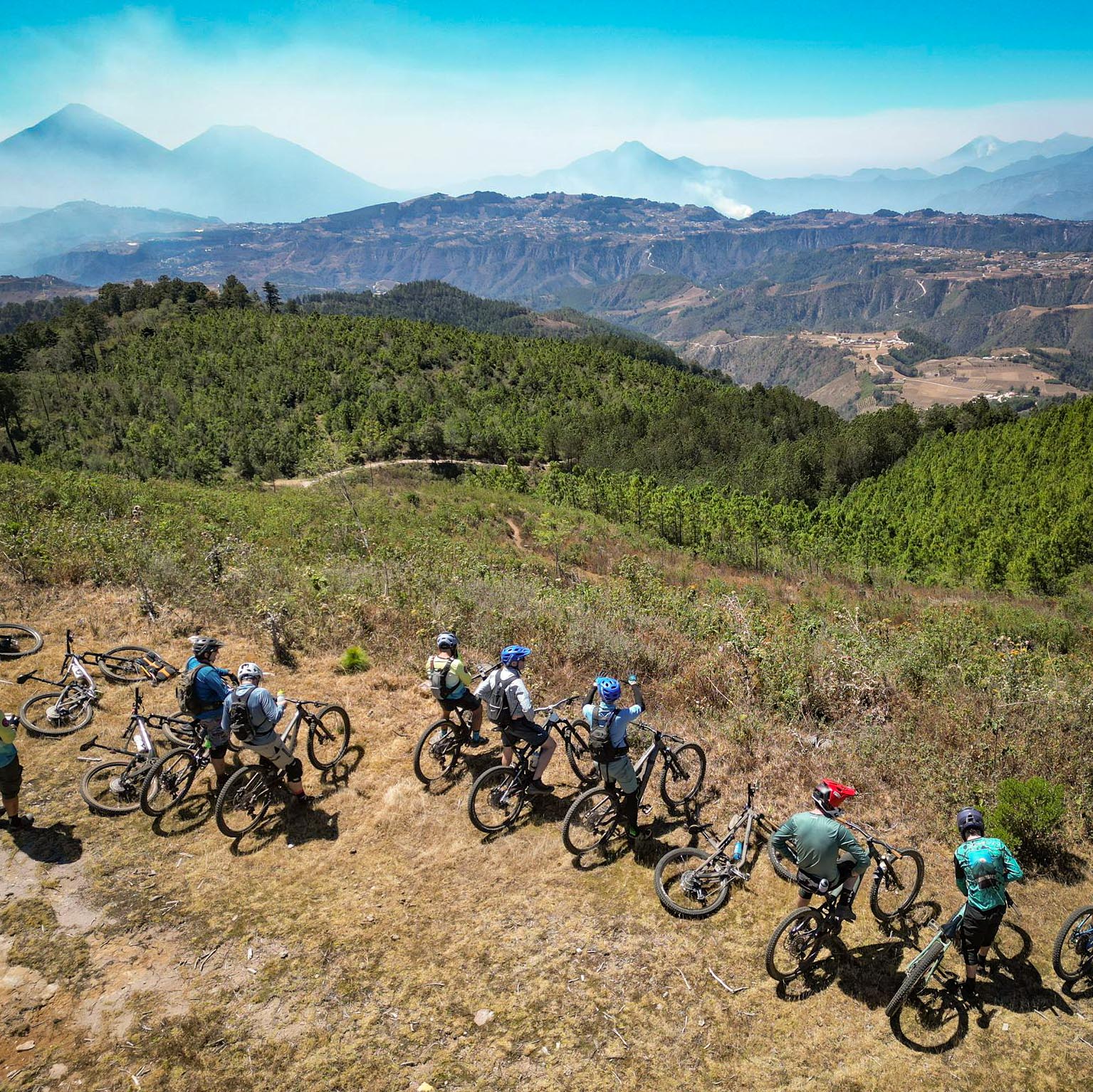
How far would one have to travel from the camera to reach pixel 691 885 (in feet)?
22.6

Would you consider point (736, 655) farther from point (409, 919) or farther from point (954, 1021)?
point (409, 919)

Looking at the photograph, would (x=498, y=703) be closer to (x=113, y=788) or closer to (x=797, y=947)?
(x=797, y=947)

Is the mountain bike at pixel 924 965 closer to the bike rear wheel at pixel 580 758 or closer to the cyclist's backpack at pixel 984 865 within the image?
the cyclist's backpack at pixel 984 865

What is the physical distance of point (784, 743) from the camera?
9.53 metres

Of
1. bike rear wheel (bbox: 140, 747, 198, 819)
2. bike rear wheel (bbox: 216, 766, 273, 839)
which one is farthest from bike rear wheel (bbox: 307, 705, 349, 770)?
bike rear wheel (bbox: 140, 747, 198, 819)

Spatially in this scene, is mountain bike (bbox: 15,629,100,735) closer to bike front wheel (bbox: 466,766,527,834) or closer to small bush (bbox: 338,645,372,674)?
small bush (bbox: 338,645,372,674)

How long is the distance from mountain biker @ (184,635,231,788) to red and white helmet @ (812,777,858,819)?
7.16 m

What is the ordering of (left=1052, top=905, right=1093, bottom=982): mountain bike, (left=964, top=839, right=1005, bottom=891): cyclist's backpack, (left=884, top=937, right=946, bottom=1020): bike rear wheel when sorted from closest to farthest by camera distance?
(left=884, top=937, right=946, bottom=1020): bike rear wheel, (left=964, top=839, right=1005, bottom=891): cyclist's backpack, (left=1052, top=905, right=1093, bottom=982): mountain bike

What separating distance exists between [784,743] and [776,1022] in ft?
14.2

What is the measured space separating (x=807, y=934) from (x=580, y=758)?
12.2 ft

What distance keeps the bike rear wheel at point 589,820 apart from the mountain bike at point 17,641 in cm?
1094

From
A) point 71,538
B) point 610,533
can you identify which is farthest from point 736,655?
point 610,533

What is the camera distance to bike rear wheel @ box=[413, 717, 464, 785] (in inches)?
346

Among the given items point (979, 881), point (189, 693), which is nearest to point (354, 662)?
point (189, 693)
